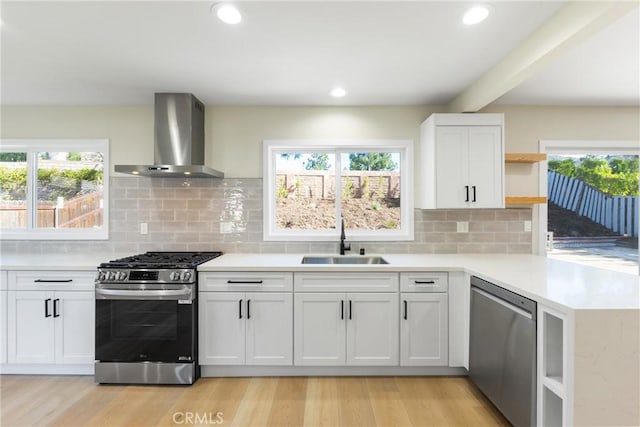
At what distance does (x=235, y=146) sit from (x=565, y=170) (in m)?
3.32

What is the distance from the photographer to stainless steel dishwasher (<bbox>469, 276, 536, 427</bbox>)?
5.72 feet

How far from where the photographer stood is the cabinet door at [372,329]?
2568 millimetres

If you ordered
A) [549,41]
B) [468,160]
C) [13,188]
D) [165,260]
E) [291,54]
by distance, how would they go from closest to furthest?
[549,41], [291,54], [165,260], [468,160], [13,188]

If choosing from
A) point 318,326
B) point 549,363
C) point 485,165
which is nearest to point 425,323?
point 318,326

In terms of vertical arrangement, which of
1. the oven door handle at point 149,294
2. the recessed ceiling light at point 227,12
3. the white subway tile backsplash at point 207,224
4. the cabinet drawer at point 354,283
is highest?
the recessed ceiling light at point 227,12

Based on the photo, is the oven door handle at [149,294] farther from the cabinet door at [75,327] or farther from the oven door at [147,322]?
the cabinet door at [75,327]

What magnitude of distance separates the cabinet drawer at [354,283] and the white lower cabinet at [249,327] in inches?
7.6

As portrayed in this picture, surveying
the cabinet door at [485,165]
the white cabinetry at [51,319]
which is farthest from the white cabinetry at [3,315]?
the cabinet door at [485,165]

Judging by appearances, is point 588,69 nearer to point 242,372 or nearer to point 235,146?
point 235,146

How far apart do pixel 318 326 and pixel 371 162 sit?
1721mm

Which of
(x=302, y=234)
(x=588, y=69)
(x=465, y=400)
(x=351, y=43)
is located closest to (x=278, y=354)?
(x=302, y=234)

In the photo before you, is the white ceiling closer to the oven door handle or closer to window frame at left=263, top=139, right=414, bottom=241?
window frame at left=263, top=139, right=414, bottom=241

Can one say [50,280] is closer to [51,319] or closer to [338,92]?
[51,319]

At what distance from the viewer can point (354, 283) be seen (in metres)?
2.58
